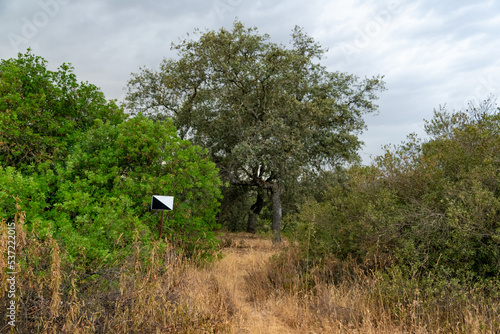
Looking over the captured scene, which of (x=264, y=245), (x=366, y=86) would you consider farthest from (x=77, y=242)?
(x=366, y=86)

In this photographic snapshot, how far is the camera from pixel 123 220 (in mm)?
6465

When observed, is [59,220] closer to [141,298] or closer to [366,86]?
[141,298]

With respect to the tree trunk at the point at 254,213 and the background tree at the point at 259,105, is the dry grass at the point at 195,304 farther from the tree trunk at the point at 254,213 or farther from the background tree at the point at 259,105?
the tree trunk at the point at 254,213

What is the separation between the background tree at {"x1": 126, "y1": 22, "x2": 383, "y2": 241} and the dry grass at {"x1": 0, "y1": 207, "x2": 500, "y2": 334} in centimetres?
877

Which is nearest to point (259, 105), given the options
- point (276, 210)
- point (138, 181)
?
point (276, 210)

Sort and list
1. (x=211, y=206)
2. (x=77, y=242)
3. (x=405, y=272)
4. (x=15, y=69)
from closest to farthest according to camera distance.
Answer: (x=77, y=242) → (x=405, y=272) → (x=15, y=69) → (x=211, y=206)

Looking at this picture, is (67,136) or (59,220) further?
(67,136)

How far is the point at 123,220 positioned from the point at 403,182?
569 centimetres

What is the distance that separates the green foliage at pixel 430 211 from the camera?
17.7ft

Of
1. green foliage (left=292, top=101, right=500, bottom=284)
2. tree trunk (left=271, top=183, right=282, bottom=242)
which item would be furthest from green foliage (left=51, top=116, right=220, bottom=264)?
tree trunk (left=271, top=183, right=282, bottom=242)

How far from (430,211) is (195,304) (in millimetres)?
4323

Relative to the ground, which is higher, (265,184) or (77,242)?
(265,184)

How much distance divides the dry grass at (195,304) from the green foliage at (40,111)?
14.9 feet

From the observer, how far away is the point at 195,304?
15.3 feet
